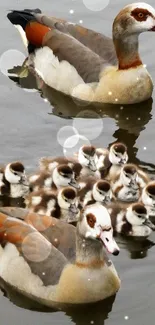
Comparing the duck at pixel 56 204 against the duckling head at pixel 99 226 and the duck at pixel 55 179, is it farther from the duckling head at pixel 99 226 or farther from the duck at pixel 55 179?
the duckling head at pixel 99 226

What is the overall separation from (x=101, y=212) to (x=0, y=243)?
3.57ft

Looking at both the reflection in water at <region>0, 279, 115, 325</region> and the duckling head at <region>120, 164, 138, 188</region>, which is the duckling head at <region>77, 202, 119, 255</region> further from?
the duckling head at <region>120, 164, 138, 188</region>

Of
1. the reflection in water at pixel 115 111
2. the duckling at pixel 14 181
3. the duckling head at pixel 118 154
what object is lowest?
the reflection in water at pixel 115 111

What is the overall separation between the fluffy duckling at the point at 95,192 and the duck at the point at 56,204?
153 millimetres

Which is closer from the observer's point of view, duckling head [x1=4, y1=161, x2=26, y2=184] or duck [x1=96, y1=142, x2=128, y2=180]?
duckling head [x1=4, y1=161, x2=26, y2=184]

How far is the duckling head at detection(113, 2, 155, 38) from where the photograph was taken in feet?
39.7

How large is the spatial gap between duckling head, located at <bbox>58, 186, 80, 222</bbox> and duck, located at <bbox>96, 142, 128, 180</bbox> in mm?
822

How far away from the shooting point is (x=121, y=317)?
8.67 m

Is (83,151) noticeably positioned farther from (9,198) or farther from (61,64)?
(61,64)

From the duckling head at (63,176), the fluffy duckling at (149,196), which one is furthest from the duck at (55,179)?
the fluffy duckling at (149,196)

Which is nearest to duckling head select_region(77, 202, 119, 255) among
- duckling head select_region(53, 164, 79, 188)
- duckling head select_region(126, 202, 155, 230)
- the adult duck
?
duckling head select_region(126, 202, 155, 230)

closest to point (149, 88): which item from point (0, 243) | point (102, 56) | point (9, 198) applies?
point (102, 56)

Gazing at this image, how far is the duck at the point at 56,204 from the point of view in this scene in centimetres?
982

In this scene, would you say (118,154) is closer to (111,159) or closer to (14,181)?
(111,159)
